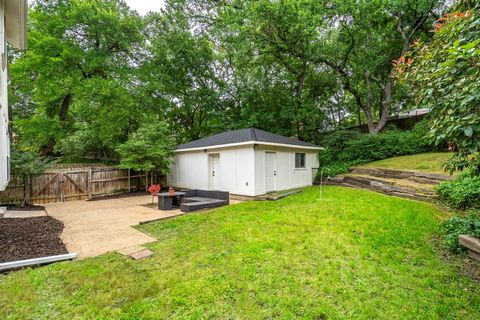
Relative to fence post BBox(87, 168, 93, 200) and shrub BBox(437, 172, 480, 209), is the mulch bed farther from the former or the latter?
shrub BBox(437, 172, 480, 209)

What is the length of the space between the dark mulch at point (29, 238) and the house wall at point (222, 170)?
19.8 feet

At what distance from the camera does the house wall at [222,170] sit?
9672mm

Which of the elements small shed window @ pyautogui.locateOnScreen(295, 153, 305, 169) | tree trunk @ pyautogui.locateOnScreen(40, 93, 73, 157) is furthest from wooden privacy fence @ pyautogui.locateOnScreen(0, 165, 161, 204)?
small shed window @ pyautogui.locateOnScreen(295, 153, 305, 169)

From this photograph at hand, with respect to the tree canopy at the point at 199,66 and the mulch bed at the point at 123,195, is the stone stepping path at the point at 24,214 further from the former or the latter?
the tree canopy at the point at 199,66

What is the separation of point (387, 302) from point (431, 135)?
2.11 m

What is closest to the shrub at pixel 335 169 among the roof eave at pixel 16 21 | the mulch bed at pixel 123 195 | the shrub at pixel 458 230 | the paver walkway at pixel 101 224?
the shrub at pixel 458 230

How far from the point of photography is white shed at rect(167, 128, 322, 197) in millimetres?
9664

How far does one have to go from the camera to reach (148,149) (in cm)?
1105

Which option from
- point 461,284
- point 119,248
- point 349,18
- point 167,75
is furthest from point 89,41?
point 461,284

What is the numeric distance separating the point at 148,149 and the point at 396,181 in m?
10.8

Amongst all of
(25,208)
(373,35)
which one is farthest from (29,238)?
(373,35)

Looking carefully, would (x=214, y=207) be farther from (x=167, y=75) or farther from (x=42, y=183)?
(x=167, y=75)

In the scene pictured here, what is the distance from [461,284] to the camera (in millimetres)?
3250

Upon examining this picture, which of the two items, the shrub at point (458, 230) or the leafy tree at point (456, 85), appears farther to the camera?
the shrub at point (458, 230)
